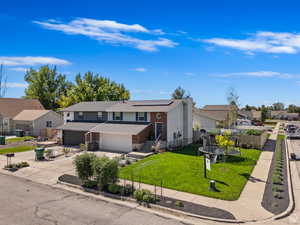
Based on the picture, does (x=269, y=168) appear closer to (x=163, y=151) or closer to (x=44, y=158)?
(x=163, y=151)

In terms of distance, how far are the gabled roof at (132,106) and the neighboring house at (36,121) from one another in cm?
1044

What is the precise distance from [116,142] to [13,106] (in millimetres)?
32692

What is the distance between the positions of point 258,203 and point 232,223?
2.90m

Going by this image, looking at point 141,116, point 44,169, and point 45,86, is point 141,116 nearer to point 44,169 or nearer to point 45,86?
point 44,169

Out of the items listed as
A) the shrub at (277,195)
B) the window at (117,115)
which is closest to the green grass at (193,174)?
the shrub at (277,195)

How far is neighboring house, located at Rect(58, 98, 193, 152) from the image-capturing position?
1013 inches

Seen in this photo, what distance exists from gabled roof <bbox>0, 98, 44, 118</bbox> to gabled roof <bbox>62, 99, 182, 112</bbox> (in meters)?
19.2

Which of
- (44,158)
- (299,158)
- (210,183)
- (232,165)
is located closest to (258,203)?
(210,183)

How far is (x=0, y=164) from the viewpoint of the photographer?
21078 mm

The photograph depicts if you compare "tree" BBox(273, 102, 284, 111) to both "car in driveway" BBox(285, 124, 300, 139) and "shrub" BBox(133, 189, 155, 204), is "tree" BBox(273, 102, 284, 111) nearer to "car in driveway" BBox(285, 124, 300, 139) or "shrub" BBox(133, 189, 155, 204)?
"car in driveway" BBox(285, 124, 300, 139)

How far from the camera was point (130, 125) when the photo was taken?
88.9 ft

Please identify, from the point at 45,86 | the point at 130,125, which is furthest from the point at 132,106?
the point at 45,86

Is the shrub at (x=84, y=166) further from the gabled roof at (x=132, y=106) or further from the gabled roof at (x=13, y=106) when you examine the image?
the gabled roof at (x=13, y=106)

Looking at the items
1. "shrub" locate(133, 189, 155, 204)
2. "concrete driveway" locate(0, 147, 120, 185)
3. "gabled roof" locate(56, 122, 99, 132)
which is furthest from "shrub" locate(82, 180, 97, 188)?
"gabled roof" locate(56, 122, 99, 132)
